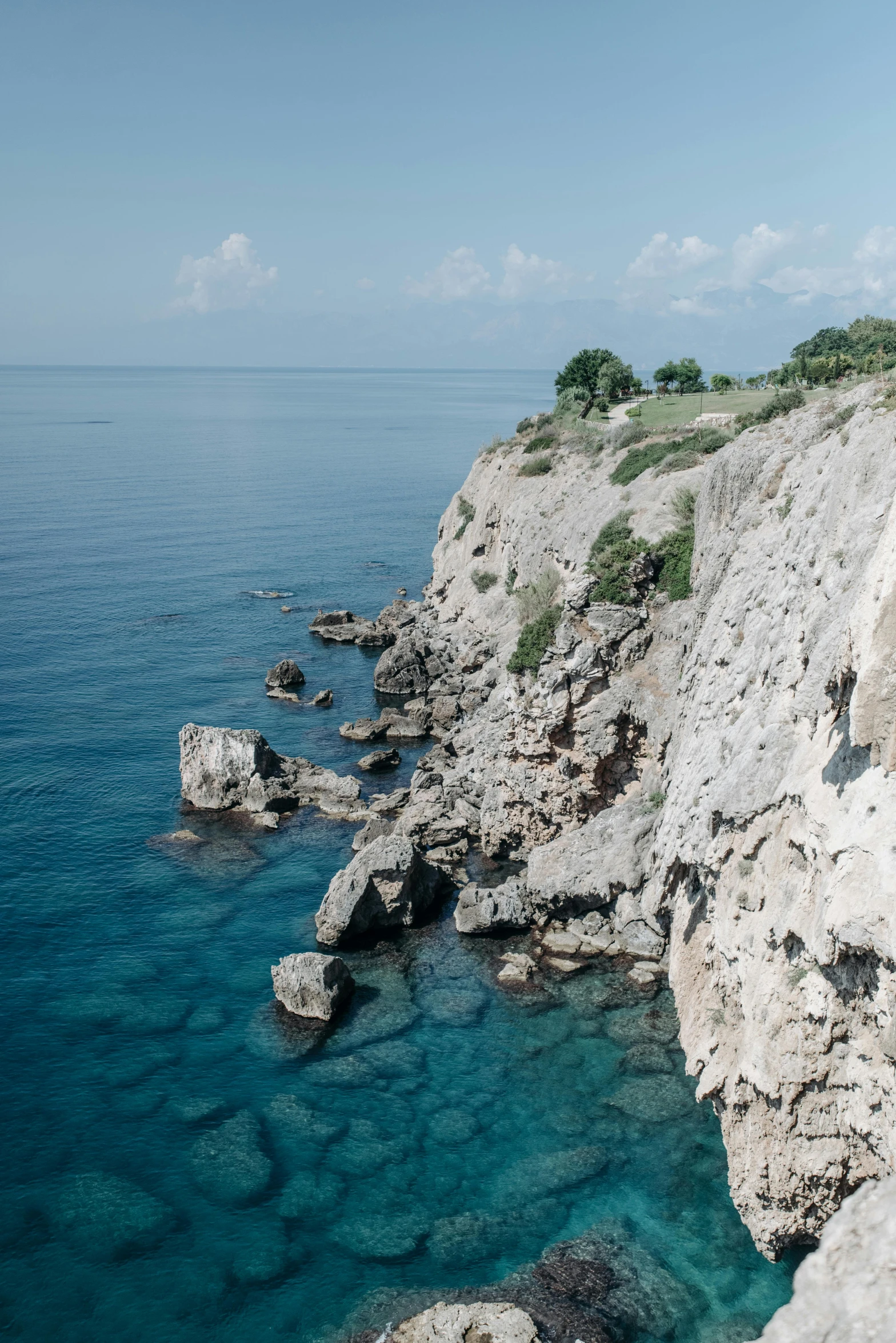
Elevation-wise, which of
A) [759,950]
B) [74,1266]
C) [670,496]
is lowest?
[74,1266]

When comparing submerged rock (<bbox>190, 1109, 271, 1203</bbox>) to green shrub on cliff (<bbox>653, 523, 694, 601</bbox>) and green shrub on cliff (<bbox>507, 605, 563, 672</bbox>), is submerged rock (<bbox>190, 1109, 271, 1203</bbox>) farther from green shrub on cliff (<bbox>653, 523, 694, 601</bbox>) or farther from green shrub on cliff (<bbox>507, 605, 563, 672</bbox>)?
green shrub on cliff (<bbox>653, 523, 694, 601</bbox>)

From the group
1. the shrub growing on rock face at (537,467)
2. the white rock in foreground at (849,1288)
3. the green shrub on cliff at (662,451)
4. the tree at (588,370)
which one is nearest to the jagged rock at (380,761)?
the green shrub on cliff at (662,451)

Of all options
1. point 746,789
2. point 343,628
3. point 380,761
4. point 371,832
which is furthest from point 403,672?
point 746,789

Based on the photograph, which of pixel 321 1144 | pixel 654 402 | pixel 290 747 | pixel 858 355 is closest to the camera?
pixel 321 1144

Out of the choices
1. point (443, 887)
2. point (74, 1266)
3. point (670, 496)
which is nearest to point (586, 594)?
point (670, 496)

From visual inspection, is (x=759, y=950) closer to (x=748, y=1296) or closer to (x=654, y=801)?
(x=748, y=1296)

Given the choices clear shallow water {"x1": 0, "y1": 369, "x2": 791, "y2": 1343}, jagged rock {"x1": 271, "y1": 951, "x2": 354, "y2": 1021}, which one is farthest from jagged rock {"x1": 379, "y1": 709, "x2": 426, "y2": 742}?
jagged rock {"x1": 271, "y1": 951, "x2": 354, "y2": 1021}

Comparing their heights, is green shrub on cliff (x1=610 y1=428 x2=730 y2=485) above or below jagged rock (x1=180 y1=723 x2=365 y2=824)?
above
